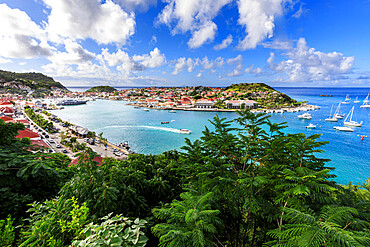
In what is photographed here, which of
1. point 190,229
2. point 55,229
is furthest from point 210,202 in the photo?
point 55,229

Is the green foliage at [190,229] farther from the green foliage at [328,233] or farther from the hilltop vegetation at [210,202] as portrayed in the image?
the green foliage at [328,233]

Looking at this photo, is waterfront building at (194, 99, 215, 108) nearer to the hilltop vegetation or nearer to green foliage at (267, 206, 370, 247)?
the hilltop vegetation

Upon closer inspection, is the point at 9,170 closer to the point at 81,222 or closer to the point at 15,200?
the point at 15,200

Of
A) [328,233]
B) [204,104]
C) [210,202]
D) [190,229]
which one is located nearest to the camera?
[328,233]

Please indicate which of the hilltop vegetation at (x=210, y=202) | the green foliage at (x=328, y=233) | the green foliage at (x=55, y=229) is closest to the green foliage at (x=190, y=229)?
the hilltop vegetation at (x=210, y=202)

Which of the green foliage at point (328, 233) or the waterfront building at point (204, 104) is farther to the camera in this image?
the waterfront building at point (204, 104)

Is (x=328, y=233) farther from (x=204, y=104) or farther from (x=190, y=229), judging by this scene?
(x=204, y=104)

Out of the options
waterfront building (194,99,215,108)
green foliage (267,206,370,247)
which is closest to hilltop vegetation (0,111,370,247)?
green foliage (267,206,370,247)

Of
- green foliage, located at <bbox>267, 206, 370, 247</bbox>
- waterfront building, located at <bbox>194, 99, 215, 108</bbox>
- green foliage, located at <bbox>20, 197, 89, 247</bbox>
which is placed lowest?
waterfront building, located at <bbox>194, 99, 215, 108</bbox>

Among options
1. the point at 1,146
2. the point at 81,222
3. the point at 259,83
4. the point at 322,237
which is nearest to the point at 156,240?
the point at 81,222
